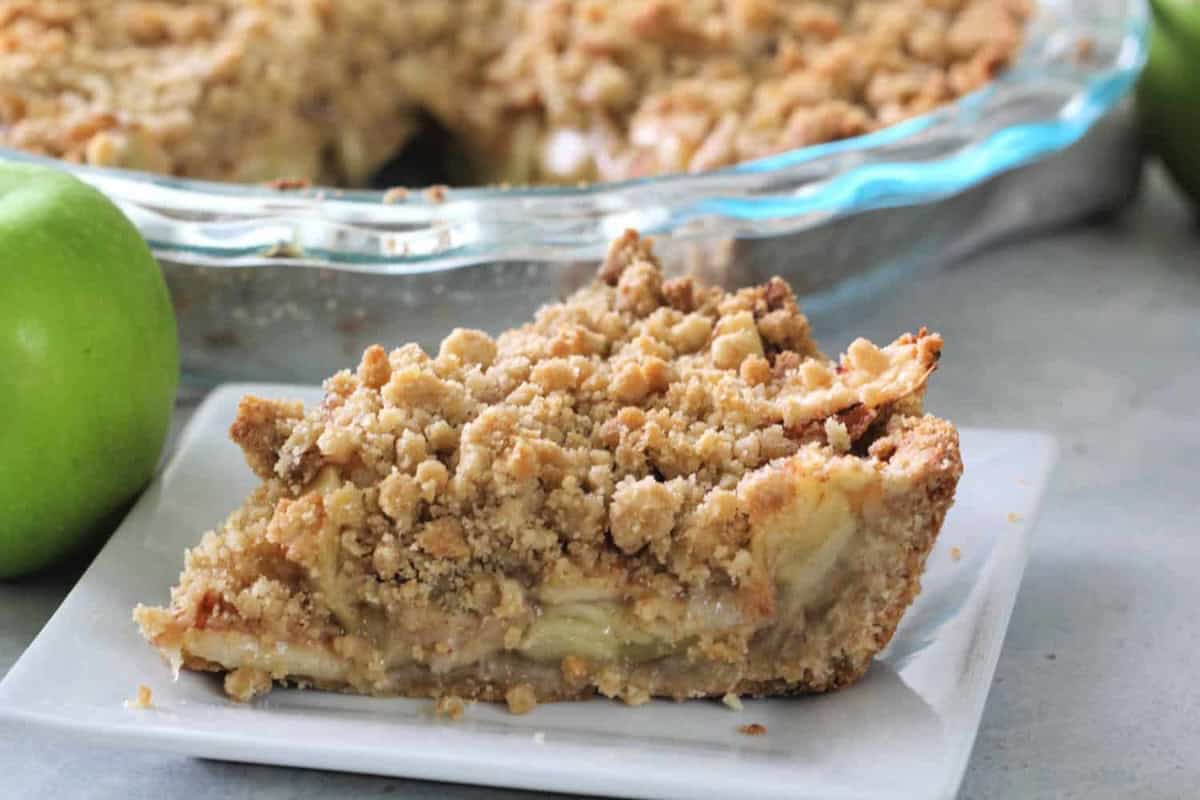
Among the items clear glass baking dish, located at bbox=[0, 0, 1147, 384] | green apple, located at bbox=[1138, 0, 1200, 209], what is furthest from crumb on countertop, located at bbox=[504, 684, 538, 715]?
green apple, located at bbox=[1138, 0, 1200, 209]

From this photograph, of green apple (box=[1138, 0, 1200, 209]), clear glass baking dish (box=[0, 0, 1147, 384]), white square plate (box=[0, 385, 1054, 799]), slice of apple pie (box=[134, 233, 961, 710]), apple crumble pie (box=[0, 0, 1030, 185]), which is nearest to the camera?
white square plate (box=[0, 385, 1054, 799])

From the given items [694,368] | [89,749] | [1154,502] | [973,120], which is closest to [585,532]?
[694,368]

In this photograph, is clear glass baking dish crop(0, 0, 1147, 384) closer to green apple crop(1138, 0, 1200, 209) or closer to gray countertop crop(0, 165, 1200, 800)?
gray countertop crop(0, 165, 1200, 800)

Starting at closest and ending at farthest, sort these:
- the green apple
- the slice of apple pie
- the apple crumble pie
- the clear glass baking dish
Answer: the slice of apple pie < the clear glass baking dish < the apple crumble pie < the green apple

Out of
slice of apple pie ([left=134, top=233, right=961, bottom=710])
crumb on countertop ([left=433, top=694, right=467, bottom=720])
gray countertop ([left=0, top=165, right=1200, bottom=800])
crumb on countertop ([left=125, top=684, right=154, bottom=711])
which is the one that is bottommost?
gray countertop ([left=0, top=165, right=1200, bottom=800])

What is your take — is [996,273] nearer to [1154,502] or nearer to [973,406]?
[973,406]

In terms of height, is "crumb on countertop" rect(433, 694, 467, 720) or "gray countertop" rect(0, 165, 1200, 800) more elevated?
"crumb on countertop" rect(433, 694, 467, 720)

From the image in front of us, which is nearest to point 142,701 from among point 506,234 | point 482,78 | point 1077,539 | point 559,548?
point 559,548
